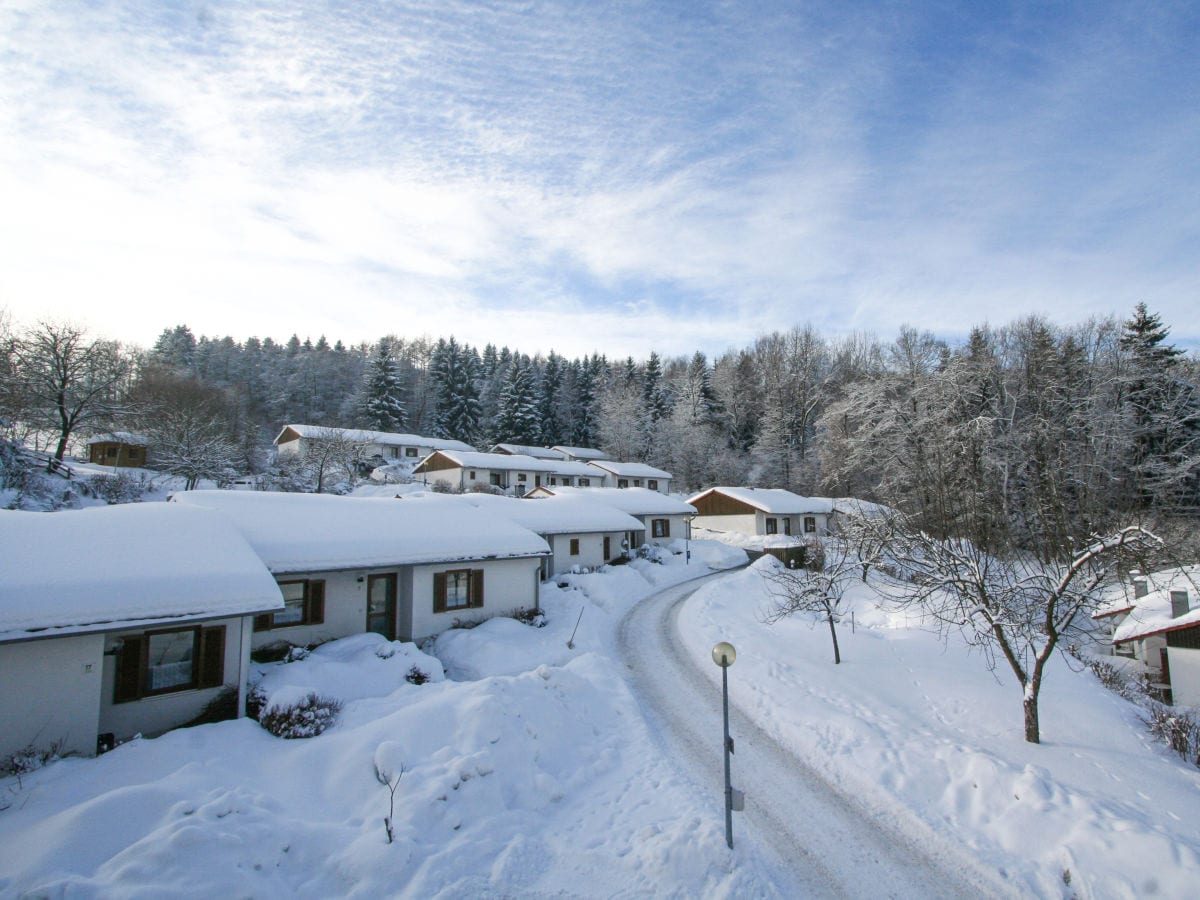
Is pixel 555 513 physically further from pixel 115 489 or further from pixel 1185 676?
pixel 115 489

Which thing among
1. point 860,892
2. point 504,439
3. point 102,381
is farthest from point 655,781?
point 504,439

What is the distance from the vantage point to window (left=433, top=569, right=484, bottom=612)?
61.0 ft

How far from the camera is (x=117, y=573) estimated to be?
11.2 m

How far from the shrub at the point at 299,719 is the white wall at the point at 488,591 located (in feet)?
20.6

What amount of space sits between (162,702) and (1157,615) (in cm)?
3281

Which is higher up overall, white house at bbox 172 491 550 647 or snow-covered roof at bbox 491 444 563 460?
snow-covered roof at bbox 491 444 563 460

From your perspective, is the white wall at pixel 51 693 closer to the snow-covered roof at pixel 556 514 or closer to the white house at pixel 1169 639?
the snow-covered roof at pixel 556 514

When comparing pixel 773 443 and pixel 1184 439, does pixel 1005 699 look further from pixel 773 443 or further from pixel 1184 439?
pixel 773 443

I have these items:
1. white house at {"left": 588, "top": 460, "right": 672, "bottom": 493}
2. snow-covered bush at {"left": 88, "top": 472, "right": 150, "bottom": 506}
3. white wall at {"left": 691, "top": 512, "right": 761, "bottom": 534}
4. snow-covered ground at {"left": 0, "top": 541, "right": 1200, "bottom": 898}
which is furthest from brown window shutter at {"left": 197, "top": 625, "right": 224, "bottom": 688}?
white house at {"left": 588, "top": 460, "right": 672, "bottom": 493}

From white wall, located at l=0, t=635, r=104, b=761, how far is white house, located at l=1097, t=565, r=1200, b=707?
978 inches

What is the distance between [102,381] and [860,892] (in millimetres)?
51529

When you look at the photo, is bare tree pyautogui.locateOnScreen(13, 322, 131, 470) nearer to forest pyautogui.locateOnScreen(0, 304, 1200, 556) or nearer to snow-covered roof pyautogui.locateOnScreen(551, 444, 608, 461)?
forest pyautogui.locateOnScreen(0, 304, 1200, 556)

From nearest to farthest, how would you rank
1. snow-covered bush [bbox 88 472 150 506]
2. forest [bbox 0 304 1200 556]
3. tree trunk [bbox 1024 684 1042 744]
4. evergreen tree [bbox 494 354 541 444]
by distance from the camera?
tree trunk [bbox 1024 684 1042 744]
forest [bbox 0 304 1200 556]
snow-covered bush [bbox 88 472 150 506]
evergreen tree [bbox 494 354 541 444]

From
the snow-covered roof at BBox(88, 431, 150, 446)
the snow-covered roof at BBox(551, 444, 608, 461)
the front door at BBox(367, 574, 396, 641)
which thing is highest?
the snow-covered roof at BBox(551, 444, 608, 461)
